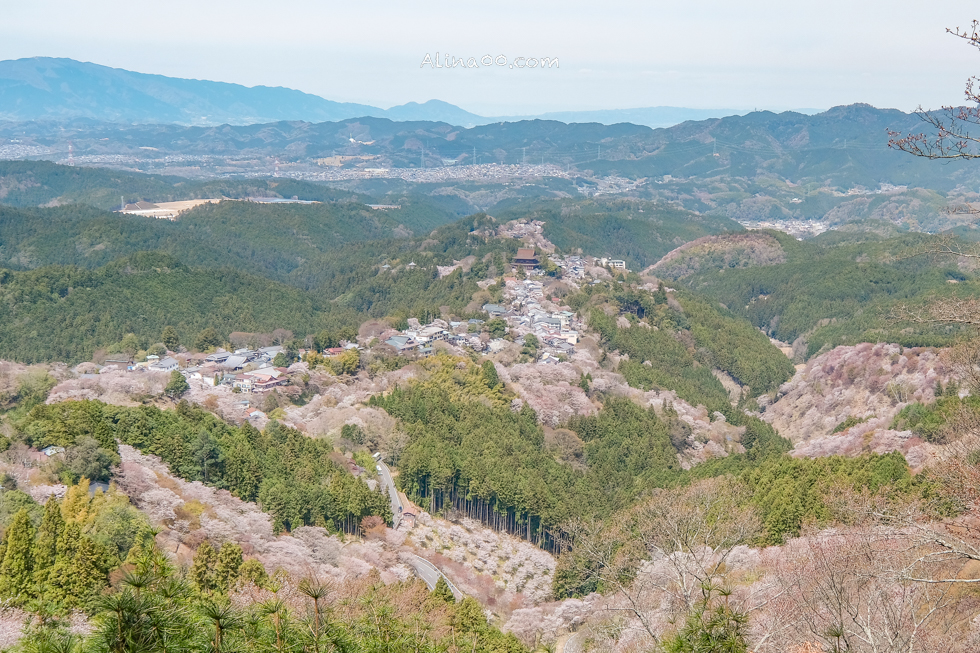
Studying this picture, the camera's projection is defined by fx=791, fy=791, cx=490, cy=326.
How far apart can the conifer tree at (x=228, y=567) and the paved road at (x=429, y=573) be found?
9.67 meters

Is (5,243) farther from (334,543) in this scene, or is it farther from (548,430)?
(334,543)

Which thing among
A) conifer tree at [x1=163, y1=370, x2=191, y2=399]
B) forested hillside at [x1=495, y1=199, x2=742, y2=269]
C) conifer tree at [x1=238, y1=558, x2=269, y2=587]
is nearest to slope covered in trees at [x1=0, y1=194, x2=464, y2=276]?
forested hillside at [x1=495, y1=199, x2=742, y2=269]

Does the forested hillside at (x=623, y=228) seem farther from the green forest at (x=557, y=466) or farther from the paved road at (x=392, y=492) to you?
the paved road at (x=392, y=492)

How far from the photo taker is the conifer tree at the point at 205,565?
77.9 ft

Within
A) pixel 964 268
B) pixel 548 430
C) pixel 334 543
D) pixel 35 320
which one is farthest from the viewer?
pixel 964 268

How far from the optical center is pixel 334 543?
3212 cm

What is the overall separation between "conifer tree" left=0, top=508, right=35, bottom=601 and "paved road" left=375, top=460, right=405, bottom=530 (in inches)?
697

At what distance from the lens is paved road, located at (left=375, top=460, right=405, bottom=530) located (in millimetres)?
38562

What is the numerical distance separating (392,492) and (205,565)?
17.0 m

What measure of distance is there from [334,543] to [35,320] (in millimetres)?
50022

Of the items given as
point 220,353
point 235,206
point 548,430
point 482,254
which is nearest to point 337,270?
point 482,254

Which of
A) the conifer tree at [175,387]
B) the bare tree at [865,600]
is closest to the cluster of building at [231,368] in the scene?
the conifer tree at [175,387]

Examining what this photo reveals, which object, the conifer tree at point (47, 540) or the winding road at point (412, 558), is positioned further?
the winding road at point (412, 558)

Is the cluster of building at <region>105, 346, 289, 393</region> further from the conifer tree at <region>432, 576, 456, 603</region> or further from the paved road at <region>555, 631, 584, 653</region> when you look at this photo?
the paved road at <region>555, 631, 584, 653</region>
